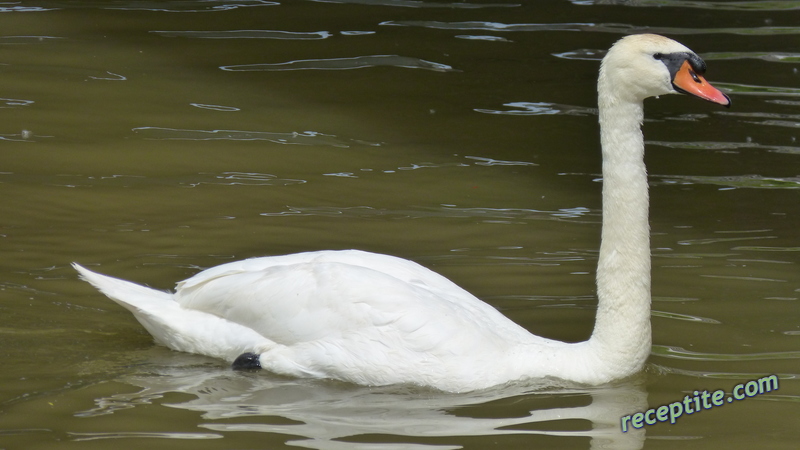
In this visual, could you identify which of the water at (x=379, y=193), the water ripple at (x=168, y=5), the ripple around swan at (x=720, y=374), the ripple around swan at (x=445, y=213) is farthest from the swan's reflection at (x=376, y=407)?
the water ripple at (x=168, y=5)

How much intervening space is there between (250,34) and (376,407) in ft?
28.4

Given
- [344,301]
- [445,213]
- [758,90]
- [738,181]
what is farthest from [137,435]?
[758,90]

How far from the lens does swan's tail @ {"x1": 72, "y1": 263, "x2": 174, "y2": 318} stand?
5.64 metres

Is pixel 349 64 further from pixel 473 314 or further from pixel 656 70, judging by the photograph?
pixel 656 70

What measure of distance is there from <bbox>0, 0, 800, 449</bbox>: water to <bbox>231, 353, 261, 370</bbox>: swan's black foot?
0.20 feet

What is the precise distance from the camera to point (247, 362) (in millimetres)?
5387

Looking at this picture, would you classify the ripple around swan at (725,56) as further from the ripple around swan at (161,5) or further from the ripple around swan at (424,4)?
the ripple around swan at (161,5)

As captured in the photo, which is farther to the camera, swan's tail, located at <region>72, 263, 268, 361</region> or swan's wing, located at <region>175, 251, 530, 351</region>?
swan's tail, located at <region>72, 263, 268, 361</region>

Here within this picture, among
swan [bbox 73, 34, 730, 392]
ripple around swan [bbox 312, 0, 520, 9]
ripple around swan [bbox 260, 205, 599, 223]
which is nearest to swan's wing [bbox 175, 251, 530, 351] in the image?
swan [bbox 73, 34, 730, 392]

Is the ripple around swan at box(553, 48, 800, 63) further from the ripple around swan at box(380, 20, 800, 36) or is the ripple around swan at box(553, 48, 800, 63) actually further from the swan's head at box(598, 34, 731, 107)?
the swan's head at box(598, 34, 731, 107)

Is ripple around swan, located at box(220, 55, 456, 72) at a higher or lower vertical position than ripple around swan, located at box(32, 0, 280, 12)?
lower

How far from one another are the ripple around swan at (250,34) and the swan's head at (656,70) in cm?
815

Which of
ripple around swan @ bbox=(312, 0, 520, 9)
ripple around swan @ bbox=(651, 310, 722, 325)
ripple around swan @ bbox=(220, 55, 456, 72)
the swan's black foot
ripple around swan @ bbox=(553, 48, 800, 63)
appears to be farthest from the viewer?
ripple around swan @ bbox=(312, 0, 520, 9)

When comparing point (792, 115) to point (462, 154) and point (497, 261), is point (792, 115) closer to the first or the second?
point (462, 154)
